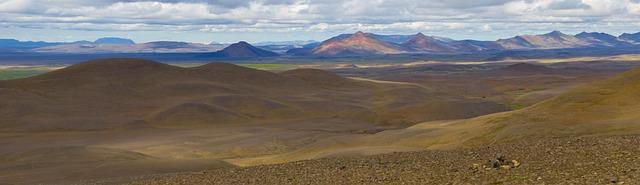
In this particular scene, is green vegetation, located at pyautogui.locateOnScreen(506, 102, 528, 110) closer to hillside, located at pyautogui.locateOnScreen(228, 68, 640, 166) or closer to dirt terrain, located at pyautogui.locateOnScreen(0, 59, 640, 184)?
dirt terrain, located at pyautogui.locateOnScreen(0, 59, 640, 184)

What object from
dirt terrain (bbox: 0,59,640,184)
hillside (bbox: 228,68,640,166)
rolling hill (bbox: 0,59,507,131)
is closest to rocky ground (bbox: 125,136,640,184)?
dirt terrain (bbox: 0,59,640,184)

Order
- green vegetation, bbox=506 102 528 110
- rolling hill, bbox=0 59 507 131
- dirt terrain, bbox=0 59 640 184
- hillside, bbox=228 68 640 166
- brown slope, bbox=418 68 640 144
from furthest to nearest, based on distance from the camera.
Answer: green vegetation, bbox=506 102 528 110 < rolling hill, bbox=0 59 507 131 < hillside, bbox=228 68 640 166 < brown slope, bbox=418 68 640 144 < dirt terrain, bbox=0 59 640 184

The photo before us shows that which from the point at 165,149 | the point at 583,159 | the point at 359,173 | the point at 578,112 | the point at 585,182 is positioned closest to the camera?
the point at 585,182

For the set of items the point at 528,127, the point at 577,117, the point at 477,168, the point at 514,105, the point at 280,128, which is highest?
the point at 477,168

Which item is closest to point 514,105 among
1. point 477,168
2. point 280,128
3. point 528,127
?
point 280,128

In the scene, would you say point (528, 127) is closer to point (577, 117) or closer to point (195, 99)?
point (577, 117)

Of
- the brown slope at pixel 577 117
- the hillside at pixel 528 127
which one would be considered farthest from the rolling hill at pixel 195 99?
the hillside at pixel 528 127

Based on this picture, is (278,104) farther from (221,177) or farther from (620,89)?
(221,177)

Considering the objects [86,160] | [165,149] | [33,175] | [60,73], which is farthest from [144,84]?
[33,175]
